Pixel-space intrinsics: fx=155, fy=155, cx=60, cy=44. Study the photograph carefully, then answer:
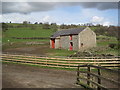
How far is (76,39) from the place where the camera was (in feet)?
130

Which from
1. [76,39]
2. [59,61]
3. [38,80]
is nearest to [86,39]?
[76,39]

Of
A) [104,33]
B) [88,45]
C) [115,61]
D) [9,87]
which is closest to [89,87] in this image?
[9,87]

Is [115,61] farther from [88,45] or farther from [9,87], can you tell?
[88,45]

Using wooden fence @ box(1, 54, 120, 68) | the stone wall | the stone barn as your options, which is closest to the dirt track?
wooden fence @ box(1, 54, 120, 68)

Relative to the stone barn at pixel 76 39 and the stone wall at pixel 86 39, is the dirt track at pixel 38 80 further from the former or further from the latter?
the stone wall at pixel 86 39

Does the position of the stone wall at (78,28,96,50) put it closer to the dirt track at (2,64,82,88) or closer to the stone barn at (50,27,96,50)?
the stone barn at (50,27,96,50)

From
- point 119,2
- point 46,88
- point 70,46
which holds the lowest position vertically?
point 46,88

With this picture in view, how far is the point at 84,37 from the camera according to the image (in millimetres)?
40156

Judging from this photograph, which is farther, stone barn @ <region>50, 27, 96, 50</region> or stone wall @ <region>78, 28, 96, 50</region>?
stone wall @ <region>78, 28, 96, 50</region>

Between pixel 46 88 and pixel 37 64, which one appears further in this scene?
pixel 37 64

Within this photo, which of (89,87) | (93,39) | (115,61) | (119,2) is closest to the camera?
(89,87)

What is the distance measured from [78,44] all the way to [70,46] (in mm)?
2970

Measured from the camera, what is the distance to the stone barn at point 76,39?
39.3 meters

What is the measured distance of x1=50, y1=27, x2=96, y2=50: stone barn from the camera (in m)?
39.3
